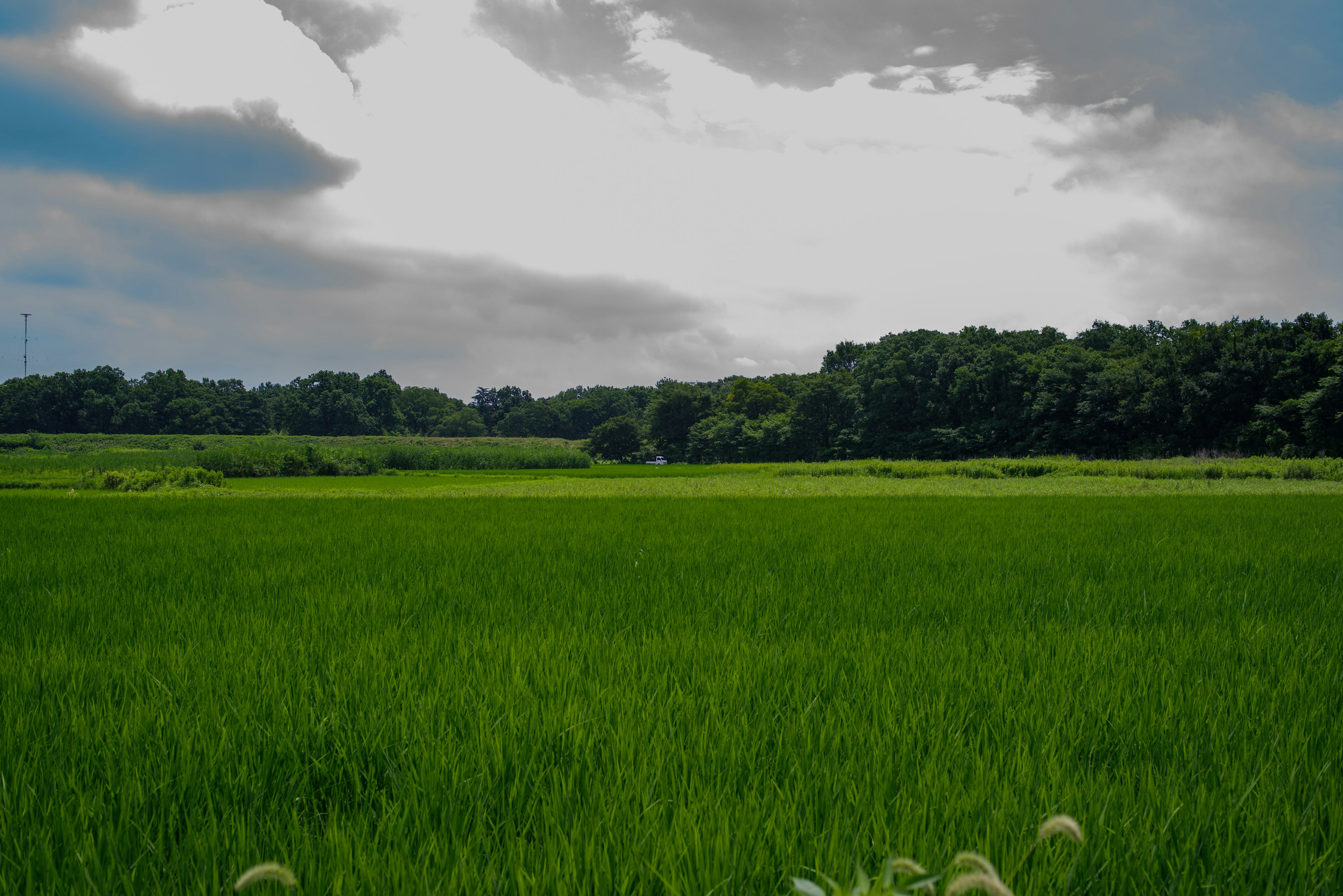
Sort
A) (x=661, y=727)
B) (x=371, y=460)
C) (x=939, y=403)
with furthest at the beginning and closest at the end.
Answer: (x=939, y=403) → (x=371, y=460) → (x=661, y=727)

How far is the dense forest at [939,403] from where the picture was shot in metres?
40.2

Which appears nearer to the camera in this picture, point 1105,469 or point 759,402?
point 1105,469

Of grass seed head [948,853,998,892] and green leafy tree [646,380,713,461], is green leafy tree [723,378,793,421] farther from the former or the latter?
grass seed head [948,853,998,892]

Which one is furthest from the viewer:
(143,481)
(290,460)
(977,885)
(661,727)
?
(290,460)

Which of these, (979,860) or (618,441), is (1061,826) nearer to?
(979,860)

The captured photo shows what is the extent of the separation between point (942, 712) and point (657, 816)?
51.3 inches

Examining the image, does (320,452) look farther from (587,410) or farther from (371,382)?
(587,410)

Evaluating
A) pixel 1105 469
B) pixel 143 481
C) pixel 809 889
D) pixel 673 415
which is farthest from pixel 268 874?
pixel 673 415

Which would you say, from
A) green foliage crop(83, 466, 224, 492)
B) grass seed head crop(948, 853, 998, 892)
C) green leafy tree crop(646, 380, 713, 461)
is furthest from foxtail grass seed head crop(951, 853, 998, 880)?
green leafy tree crop(646, 380, 713, 461)

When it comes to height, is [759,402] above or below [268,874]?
above

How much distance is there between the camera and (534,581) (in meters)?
5.26

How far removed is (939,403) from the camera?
58344 millimetres

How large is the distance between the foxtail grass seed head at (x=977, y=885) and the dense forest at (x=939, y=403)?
158 feet

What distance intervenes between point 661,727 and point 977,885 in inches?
73.9
